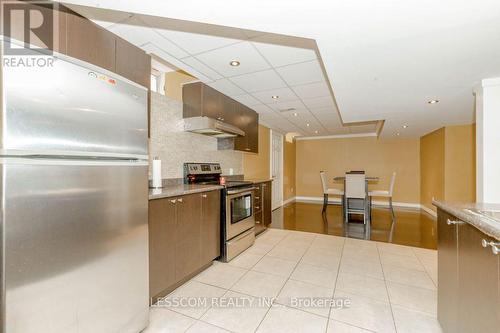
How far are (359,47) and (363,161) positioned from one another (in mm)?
6662

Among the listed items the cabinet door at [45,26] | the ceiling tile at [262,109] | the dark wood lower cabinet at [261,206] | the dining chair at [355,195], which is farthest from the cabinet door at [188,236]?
the dining chair at [355,195]

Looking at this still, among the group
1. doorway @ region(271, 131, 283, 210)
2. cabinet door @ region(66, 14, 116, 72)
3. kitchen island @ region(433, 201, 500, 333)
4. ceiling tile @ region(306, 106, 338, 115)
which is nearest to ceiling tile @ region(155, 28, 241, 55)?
cabinet door @ region(66, 14, 116, 72)

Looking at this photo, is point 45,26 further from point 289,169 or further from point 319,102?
point 289,169

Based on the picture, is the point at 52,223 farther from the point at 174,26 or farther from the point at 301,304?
the point at 301,304

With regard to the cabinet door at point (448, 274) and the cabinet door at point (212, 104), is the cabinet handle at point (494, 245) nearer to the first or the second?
the cabinet door at point (448, 274)

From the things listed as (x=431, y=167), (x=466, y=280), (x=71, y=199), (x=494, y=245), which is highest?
(x=431, y=167)

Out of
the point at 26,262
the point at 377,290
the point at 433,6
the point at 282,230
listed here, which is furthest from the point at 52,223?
the point at 282,230

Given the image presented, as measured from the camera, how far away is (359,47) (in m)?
1.68

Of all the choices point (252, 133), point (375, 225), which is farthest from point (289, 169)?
point (252, 133)

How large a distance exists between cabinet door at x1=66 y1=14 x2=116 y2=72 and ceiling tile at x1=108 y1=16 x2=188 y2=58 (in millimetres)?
321

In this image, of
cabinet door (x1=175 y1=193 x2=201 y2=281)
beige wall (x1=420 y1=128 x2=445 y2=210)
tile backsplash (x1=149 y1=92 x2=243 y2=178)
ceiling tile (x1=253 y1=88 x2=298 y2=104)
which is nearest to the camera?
cabinet door (x1=175 y1=193 x2=201 y2=281)

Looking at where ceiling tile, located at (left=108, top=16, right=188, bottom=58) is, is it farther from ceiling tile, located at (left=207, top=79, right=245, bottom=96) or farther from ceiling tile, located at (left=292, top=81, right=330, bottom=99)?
ceiling tile, located at (left=292, top=81, right=330, bottom=99)

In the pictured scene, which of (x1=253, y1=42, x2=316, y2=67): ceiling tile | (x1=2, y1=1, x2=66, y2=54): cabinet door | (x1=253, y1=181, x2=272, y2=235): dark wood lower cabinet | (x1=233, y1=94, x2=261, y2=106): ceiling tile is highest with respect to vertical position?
(x1=253, y1=42, x2=316, y2=67): ceiling tile

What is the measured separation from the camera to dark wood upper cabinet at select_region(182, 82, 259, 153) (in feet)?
10.2
